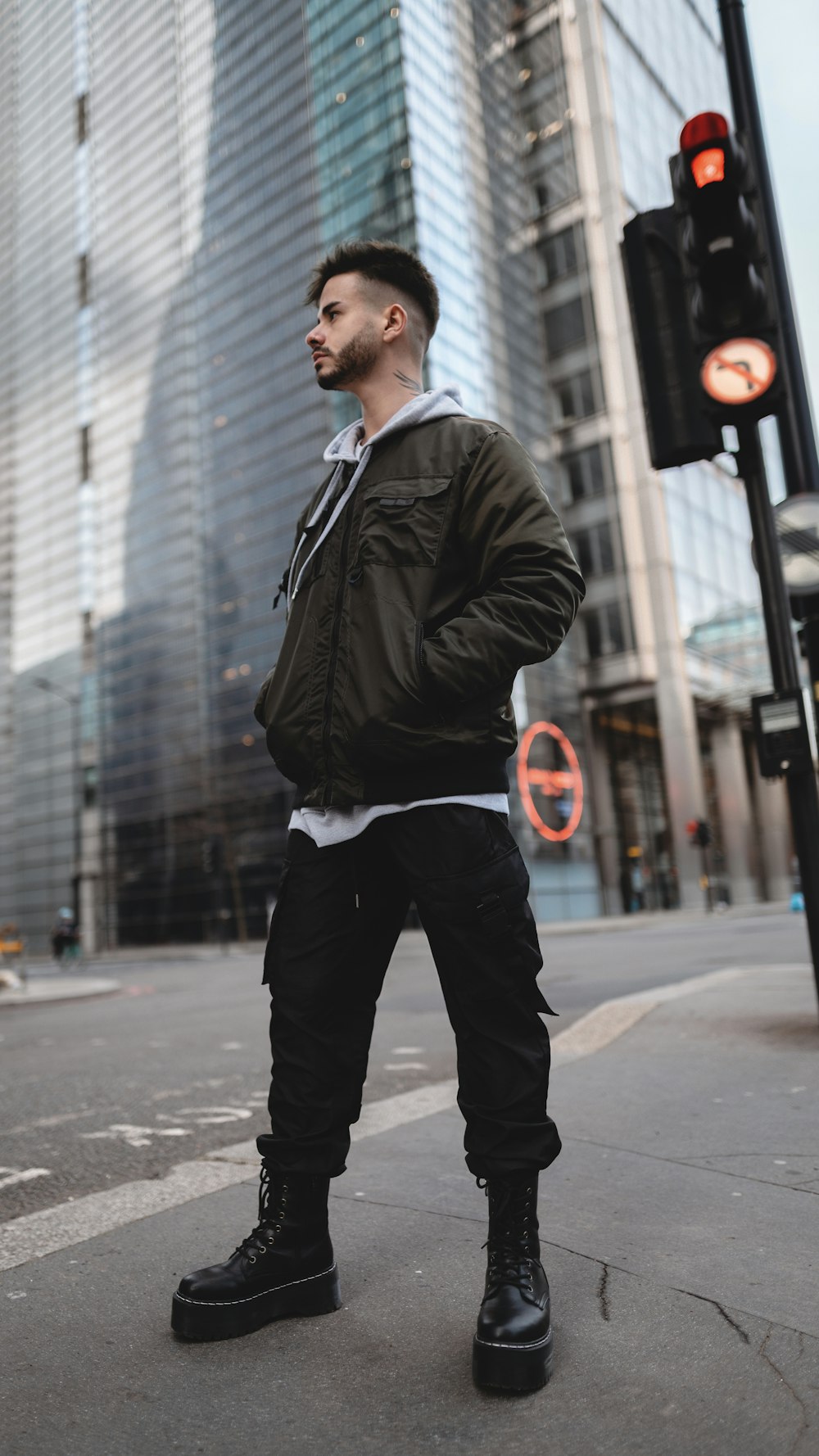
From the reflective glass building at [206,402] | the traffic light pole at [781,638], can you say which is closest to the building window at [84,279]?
the reflective glass building at [206,402]

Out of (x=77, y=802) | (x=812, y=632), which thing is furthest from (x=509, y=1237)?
(x=77, y=802)

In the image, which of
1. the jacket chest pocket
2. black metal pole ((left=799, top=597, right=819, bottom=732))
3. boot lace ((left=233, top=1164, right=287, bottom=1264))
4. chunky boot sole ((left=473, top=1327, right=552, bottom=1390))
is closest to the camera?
chunky boot sole ((left=473, top=1327, right=552, bottom=1390))

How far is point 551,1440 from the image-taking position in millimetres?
1345

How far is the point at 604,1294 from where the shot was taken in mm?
1827

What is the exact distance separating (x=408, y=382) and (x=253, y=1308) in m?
1.87

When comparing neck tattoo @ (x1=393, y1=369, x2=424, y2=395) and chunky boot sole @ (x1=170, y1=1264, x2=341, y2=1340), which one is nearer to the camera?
chunky boot sole @ (x1=170, y1=1264, x2=341, y2=1340)

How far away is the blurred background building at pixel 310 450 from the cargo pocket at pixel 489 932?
103 feet

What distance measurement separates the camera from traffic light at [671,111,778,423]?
4031 mm

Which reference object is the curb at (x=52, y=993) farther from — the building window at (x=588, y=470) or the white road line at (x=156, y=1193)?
the building window at (x=588, y=470)

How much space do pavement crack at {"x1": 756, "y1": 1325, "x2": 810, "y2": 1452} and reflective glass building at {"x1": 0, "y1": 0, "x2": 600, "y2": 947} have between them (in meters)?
30.8

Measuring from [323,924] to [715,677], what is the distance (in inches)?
1593

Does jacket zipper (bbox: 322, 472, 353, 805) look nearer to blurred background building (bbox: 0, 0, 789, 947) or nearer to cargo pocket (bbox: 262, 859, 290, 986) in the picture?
cargo pocket (bbox: 262, 859, 290, 986)

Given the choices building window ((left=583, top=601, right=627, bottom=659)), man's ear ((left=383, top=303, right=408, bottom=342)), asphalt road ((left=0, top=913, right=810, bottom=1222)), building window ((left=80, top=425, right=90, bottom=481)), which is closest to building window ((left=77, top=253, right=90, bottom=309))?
building window ((left=80, top=425, right=90, bottom=481))

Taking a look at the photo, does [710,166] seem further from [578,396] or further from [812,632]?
[578,396]
